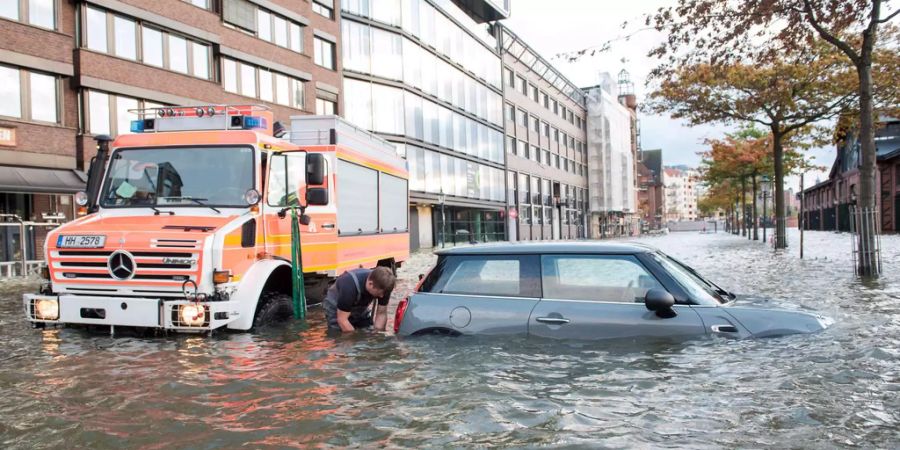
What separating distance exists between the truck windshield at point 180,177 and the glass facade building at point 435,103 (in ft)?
67.2

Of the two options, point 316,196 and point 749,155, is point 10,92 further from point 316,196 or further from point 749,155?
point 749,155

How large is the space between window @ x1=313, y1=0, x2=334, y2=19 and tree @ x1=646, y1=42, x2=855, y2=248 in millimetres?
17638

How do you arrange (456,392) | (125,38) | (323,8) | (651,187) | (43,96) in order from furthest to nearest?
1. (651,187)
2. (323,8)
3. (125,38)
4. (43,96)
5. (456,392)

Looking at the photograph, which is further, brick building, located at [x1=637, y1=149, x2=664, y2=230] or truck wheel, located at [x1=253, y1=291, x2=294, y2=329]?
brick building, located at [x1=637, y1=149, x2=664, y2=230]

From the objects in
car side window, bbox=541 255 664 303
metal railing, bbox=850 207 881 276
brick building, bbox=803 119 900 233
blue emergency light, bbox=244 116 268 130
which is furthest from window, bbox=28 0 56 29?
brick building, bbox=803 119 900 233

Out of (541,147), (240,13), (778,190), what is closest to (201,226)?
(240,13)

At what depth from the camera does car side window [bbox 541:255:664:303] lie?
5.88 meters

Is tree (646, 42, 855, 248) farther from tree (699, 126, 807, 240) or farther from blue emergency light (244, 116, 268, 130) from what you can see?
blue emergency light (244, 116, 268, 130)

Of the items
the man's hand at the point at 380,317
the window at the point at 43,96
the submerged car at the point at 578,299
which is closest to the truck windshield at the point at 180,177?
the man's hand at the point at 380,317

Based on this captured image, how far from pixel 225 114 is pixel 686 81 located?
21968mm

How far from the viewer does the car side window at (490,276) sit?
20.1 ft

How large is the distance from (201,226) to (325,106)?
28.4 m

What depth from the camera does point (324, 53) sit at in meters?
35.0

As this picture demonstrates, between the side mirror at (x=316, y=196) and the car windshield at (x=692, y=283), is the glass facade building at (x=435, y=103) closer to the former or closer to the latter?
the side mirror at (x=316, y=196)
